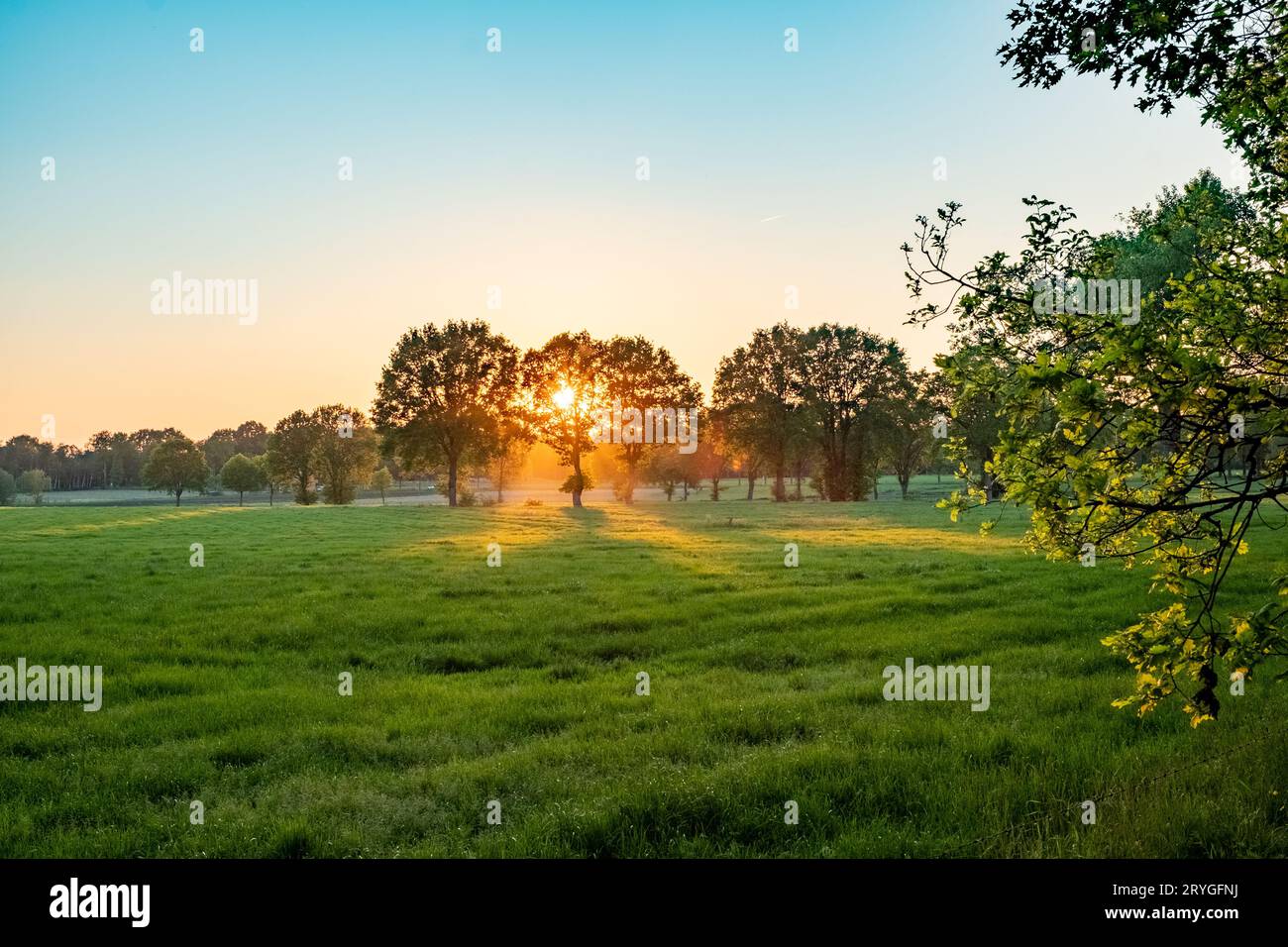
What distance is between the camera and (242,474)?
11656 centimetres

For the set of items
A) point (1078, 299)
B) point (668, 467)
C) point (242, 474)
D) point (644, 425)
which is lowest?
point (242, 474)

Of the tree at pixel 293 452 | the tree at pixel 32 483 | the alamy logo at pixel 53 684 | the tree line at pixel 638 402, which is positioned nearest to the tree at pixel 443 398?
the tree line at pixel 638 402

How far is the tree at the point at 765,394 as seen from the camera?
261 ft

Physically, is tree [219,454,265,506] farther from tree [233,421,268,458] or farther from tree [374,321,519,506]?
tree [233,421,268,458]

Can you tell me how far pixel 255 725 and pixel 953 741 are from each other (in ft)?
29.1

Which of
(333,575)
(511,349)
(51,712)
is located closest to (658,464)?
(511,349)

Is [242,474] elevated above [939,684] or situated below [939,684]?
above

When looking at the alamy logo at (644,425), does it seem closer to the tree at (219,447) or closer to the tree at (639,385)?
the tree at (639,385)

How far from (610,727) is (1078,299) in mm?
7088

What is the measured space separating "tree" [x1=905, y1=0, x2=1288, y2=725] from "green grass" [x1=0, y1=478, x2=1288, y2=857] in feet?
5.49

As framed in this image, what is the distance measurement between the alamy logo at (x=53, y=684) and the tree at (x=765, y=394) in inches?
2785

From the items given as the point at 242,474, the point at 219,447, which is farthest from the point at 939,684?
the point at 219,447

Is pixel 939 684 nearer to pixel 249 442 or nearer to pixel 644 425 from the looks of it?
pixel 644 425
